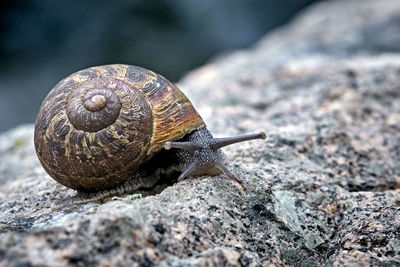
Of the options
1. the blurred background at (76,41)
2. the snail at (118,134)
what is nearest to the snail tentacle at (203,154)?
the snail at (118,134)

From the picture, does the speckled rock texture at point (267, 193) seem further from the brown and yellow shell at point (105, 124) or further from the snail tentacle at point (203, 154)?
the brown and yellow shell at point (105, 124)

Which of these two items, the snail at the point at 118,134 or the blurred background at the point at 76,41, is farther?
the blurred background at the point at 76,41

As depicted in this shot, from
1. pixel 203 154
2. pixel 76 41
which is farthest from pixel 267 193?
pixel 76 41

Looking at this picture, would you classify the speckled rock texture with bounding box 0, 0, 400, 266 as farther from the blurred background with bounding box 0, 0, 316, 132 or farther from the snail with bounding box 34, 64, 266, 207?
the blurred background with bounding box 0, 0, 316, 132

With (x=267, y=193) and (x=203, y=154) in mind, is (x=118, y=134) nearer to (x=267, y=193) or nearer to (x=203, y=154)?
(x=203, y=154)

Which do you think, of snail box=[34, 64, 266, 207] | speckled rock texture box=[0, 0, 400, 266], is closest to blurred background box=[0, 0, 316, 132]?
speckled rock texture box=[0, 0, 400, 266]

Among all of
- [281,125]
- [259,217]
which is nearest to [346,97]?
[281,125]

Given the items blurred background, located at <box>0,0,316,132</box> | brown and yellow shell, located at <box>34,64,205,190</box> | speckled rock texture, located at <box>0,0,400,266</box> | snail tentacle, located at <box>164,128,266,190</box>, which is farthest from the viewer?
blurred background, located at <box>0,0,316,132</box>
